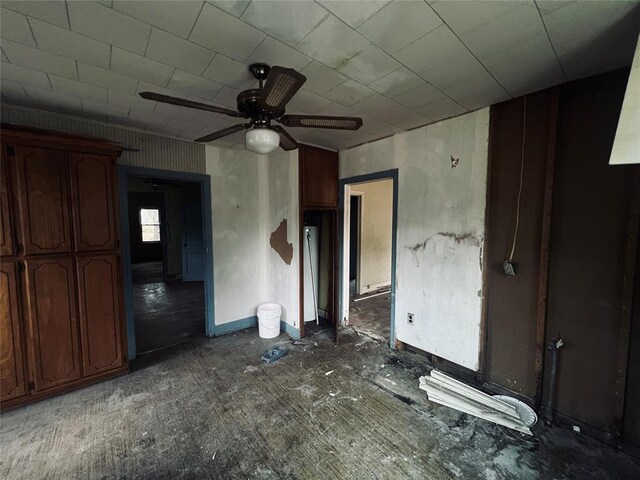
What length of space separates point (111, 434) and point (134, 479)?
524 mm

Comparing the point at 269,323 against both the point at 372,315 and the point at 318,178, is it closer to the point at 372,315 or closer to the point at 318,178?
the point at 372,315

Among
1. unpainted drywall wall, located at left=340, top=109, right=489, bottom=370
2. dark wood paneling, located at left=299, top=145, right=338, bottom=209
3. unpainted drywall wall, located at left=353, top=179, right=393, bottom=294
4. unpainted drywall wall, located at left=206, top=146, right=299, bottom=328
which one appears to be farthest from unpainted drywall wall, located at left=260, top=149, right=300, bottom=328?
unpainted drywall wall, located at left=353, top=179, right=393, bottom=294

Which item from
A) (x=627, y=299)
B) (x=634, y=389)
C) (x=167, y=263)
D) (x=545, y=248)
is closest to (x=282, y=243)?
(x=545, y=248)

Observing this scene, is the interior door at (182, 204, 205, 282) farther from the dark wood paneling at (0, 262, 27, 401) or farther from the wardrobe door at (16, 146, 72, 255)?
the dark wood paneling at (0, 262, 27, 401)

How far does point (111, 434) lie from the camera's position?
193 centimetres

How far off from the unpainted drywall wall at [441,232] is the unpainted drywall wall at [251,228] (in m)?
1.27

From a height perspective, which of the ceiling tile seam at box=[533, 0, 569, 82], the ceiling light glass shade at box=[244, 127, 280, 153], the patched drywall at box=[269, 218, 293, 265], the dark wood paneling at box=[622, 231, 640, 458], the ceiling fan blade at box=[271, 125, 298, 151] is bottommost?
the dark wood paneling at box=[622, 231, 640, 458]

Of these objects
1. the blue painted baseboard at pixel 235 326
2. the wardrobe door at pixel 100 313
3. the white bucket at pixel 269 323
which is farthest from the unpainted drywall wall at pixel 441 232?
the wardrobe door at pixel 100 313

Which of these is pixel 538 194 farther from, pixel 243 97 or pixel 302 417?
pixel 302 417

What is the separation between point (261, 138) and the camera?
1693 mm

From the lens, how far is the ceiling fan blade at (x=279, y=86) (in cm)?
123

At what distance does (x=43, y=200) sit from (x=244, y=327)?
255cm

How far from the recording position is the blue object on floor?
115 inches

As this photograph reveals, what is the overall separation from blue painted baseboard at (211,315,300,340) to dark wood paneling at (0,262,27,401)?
1.76 meters
